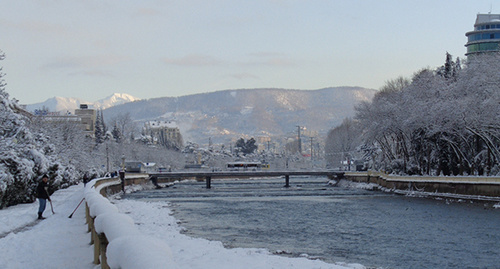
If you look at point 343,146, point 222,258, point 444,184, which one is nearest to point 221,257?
point 222,258

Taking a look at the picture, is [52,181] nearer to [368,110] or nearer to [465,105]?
[465,105]

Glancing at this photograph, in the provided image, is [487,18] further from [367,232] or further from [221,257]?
[221,257]

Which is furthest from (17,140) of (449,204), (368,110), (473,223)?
(368,110)

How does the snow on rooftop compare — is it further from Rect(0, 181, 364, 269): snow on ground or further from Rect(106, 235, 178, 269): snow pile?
Rect(106, 235, 178, 269): snow pile

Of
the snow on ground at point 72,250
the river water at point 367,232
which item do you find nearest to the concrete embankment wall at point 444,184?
the river water at point 367,232

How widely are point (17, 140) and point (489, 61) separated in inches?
1739

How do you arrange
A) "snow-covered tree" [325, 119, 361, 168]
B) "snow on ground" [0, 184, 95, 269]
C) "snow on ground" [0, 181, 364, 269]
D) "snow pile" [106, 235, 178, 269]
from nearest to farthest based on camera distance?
"snow pile" [106, 235, 178, 269] < "snow on ground" [0, 184, 95, 269] < "snow on ground" [0, 181, 364, 269] < "snow-covered tree" [325, 119, 361, 168]

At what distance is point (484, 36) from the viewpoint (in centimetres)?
14138

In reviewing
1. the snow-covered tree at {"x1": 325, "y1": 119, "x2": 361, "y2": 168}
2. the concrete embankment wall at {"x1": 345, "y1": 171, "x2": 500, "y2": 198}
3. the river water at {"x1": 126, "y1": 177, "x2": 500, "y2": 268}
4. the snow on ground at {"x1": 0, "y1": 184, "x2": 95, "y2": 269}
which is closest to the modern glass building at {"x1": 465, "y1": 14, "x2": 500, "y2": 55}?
the snow-covered tree at {"x1": 325, "y1": 119, "x2": 361, "y2": 168}

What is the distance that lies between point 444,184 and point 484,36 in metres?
86.6

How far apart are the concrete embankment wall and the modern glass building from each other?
6164 centimetres

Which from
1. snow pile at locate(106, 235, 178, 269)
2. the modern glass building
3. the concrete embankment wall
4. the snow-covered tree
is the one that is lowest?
the concrete embankment wall

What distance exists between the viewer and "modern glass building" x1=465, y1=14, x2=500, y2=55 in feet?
461

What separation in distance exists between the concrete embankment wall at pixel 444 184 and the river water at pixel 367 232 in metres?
3.20
